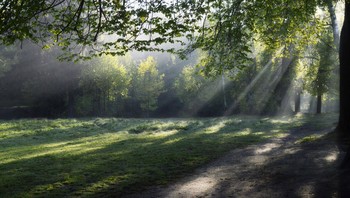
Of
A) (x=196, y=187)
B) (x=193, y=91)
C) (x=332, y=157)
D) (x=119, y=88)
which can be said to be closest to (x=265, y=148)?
(x=332, y=157)

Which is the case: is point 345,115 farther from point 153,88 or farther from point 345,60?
point 153,88

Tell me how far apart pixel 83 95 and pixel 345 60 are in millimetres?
49299

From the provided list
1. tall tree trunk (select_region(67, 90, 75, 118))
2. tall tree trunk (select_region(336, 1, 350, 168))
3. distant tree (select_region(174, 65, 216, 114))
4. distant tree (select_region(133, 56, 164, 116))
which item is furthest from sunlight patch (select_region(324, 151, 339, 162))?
tall tree trunk (select_region(67, 90, 75, 118))

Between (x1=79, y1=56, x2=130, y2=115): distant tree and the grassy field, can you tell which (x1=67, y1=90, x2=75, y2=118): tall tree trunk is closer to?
(x1=79, y1=56, x2=130, y2=115): distant tree

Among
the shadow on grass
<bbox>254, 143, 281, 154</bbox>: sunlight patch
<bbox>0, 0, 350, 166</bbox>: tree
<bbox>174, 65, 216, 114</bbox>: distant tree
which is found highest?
<bbox>0, 0, 350, 166</bbox>: tree

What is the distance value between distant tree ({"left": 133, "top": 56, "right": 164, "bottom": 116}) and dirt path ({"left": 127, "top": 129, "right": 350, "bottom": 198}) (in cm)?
4585

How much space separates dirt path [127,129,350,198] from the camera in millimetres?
8570

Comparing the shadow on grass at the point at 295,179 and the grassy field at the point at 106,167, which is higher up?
the shadow on grass at the point at 295,179

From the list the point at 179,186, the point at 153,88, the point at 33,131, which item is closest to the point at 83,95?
the point at 153,88

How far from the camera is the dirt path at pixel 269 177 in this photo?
8570 millimetres

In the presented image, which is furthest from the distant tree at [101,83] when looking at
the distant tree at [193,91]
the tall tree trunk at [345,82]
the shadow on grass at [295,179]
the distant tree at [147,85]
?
the shadow on grass at [295,179]

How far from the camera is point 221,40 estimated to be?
15.4m

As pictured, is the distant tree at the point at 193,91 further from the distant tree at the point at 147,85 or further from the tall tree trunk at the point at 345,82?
the tall tree trunk at the point at 345,82

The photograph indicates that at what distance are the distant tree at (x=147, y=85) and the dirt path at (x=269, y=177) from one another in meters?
45.9
